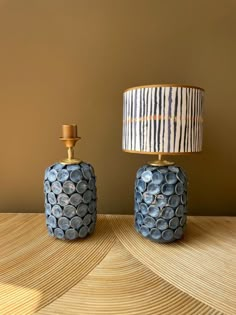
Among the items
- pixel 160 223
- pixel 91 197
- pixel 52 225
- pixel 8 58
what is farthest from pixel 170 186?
pixel 8 58

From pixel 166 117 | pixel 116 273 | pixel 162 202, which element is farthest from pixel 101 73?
pixel 116 273

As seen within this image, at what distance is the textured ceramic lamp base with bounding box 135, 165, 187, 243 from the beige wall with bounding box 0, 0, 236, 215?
25 centimetres

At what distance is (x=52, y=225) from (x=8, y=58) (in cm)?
64

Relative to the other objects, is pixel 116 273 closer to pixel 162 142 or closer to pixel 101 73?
pixel 162 142

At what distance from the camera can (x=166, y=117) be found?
1.87 feet

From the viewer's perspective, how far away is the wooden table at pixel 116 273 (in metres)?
Answer: 0.43

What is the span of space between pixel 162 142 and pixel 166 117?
0.06 m

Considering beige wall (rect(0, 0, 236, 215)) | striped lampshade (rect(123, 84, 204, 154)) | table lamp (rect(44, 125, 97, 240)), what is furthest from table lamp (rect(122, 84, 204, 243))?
beige wall (rect(0, 0, 236, 215))

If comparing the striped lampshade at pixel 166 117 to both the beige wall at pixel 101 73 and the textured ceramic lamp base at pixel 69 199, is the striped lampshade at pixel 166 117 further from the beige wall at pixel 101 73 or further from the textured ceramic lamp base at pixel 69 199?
the beige wall at pixel 101 73

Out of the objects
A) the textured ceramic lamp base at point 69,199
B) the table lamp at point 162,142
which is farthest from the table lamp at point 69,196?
the table lamp at point 162,142

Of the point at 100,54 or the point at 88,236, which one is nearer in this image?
the point at 88,236

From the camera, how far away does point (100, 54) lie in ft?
2.77

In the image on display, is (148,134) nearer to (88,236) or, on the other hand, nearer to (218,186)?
(88,236)

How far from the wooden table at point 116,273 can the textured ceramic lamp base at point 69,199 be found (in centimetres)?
4
